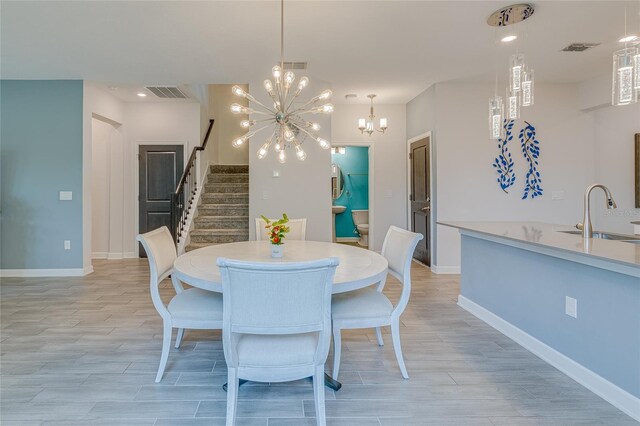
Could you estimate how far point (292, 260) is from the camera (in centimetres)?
224

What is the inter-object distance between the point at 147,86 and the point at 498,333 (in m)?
5.56

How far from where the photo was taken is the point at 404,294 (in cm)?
228

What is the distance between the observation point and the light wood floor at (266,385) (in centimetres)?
184

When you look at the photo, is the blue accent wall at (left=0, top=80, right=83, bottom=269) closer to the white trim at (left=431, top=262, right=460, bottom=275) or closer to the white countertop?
the white trim at (left=431, top=262, right=460, bottom=275)

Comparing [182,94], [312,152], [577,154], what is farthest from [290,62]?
[577,154]

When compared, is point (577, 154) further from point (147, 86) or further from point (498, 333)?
point (147, 86)

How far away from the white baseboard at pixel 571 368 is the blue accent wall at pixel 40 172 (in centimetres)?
528

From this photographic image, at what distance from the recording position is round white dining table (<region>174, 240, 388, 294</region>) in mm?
1826

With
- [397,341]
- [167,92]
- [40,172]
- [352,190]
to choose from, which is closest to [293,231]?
[397,341]

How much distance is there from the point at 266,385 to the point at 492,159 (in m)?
4.56

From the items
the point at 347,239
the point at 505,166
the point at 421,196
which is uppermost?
the point at 505,166

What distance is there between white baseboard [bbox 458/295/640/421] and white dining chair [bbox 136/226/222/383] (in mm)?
2173

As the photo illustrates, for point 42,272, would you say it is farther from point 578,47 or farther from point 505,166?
point 578,47

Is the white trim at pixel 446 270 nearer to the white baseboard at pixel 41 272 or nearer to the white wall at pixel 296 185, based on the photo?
the white wall at pixel 296 185
